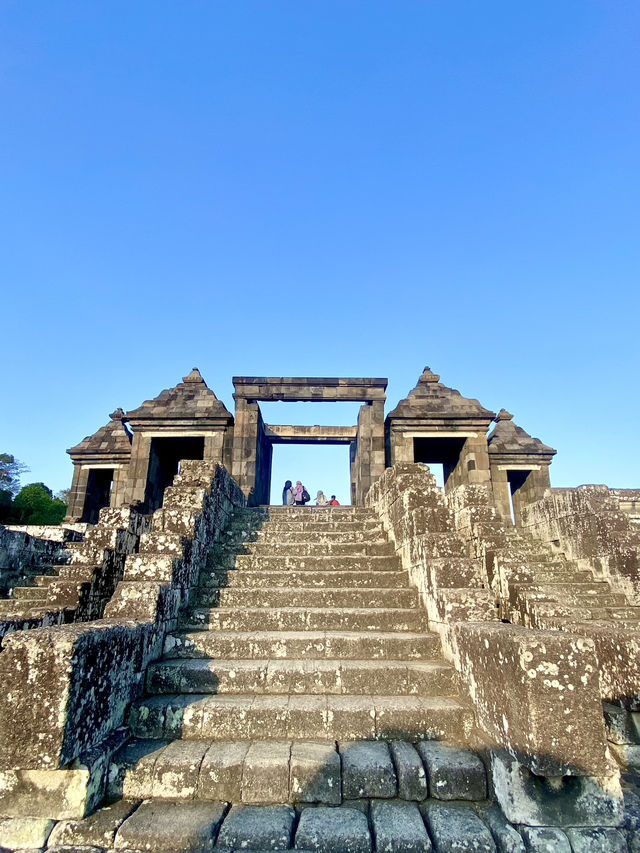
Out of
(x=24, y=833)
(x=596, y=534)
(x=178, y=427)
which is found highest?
(x=178, y=427)

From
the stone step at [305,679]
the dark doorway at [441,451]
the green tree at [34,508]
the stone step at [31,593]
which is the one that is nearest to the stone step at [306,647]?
the stone step at [305,679]

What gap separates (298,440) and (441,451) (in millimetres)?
6011

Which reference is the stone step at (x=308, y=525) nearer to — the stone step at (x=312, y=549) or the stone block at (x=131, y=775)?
the stone step at (x=312, y=549)

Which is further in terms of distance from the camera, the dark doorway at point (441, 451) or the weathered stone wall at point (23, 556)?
the dark doorway at point (441, 451)

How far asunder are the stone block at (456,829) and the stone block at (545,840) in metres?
0.21

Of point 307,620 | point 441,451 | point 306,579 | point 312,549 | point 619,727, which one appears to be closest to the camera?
point 619,727

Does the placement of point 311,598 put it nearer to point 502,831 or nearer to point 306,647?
point 306,647

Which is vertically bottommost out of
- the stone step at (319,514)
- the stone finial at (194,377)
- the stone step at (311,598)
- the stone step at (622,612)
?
the stone step at (622,612)

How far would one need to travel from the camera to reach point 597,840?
2605 millimetres

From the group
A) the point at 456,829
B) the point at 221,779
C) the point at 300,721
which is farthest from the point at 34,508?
the point at 456,829

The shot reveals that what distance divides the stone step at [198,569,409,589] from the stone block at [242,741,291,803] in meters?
2.72

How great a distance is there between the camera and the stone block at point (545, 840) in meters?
2.60

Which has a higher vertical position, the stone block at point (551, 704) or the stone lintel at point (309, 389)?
the stone lintel at point (309, 389)

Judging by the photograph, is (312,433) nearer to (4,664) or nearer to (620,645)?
(620,645)
